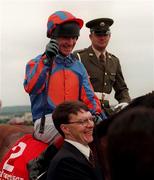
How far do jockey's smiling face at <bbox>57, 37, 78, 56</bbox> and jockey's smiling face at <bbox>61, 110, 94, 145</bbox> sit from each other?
34.6 inches

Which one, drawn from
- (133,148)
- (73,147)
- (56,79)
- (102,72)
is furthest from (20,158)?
(133,148)

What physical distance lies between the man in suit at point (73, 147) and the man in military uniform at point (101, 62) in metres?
1.55

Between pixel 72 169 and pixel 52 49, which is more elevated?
pixel 52 49

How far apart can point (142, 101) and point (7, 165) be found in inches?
109

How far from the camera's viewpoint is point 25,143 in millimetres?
5293

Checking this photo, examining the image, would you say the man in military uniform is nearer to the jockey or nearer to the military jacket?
the military jacket

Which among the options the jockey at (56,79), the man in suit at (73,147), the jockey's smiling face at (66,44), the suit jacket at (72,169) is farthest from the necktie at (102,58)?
the suit jacket at (72,169)

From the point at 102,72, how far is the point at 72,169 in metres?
2.20

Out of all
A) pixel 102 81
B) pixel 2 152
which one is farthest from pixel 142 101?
pixel 2 152

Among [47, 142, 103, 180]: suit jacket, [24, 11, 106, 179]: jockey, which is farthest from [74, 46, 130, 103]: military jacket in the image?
[47, 142, 103, 180]: suit jacket

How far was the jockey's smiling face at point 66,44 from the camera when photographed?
4.94 meters

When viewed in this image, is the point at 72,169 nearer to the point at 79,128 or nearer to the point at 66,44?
the point at 79,128

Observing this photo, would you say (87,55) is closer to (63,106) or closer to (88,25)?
(88,25)

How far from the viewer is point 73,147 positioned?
160 inches
